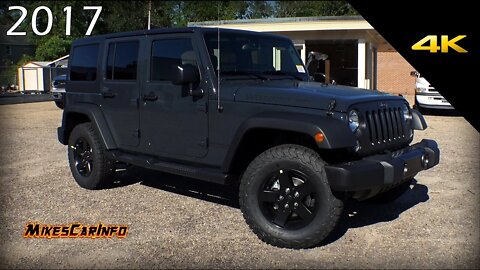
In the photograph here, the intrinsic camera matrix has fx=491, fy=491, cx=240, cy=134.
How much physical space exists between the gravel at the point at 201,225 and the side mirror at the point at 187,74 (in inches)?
53.6

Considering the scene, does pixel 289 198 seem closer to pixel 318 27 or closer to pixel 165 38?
pixel 165 38

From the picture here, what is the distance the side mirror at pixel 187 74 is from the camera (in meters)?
4.37

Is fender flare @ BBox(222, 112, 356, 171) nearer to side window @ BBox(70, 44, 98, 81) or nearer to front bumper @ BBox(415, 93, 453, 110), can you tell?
side window @ BBox(70, 44, 98, 81)

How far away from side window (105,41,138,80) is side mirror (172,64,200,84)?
3.28 ft

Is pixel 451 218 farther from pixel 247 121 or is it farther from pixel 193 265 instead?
pixel 193 265

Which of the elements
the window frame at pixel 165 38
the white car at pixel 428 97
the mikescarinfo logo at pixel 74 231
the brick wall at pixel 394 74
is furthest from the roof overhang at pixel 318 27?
the brick wall at pixel 394 74

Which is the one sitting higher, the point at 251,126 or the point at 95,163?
the point at 251,126

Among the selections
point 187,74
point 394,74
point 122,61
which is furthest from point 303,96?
point 394,74

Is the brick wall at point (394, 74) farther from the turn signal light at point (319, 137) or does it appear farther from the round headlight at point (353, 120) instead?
the turn signal light at point (319, 137)

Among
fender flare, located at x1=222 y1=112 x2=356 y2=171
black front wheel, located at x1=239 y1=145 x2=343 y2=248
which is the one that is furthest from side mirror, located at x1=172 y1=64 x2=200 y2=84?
black front wheel, located at x1=239 y1=145 x2=343 y2=248

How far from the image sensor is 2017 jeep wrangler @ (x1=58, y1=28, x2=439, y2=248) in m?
3.88

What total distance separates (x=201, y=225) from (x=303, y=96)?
5.23 ft

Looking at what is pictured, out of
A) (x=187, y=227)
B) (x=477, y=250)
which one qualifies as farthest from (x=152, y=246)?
(x=477, y=250)

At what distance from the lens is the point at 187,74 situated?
14.4 feet
